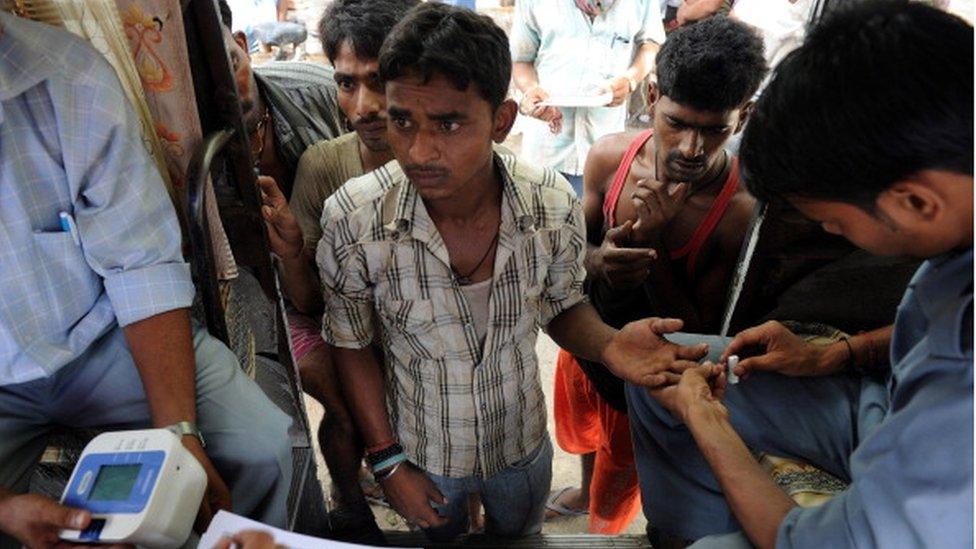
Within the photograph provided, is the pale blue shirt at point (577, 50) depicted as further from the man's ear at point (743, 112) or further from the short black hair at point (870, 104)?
the short black hair at point (870, 104)

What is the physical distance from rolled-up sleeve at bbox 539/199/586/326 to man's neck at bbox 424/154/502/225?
0.13 meters

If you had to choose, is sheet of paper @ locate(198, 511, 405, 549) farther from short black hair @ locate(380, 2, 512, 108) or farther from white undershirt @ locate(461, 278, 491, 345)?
short black hair @ locate(380, 2, 512, 108)

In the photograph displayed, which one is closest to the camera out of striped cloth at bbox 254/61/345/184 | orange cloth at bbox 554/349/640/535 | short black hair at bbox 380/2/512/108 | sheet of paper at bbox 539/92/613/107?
short black hair at bbox 380/2/512/108

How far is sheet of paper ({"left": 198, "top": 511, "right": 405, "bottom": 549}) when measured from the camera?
91 centimetres

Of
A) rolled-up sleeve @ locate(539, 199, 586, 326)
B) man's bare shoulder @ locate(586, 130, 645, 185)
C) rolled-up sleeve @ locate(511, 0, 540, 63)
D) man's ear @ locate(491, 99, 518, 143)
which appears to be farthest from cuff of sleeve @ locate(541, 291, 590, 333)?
rolled-up sleeve @ locate(511, 0, 540, 63)

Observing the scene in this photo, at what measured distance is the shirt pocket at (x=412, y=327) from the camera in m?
1.26

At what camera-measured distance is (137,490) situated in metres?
0.87

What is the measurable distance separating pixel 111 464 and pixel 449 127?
2.33ft

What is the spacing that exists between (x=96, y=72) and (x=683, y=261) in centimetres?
130

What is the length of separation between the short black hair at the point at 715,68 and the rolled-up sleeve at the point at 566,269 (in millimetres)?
475

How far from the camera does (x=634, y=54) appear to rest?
10.4ft

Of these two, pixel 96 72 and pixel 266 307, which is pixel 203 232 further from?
pixel 266 307

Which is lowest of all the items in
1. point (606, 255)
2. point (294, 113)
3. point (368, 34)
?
point (606, 255)

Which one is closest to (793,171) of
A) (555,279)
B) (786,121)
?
(786,121)
